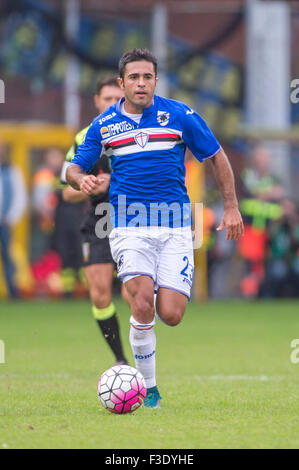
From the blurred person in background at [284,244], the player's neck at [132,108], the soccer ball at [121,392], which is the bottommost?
the blurred person in background at [284,244]

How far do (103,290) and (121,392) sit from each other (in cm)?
208

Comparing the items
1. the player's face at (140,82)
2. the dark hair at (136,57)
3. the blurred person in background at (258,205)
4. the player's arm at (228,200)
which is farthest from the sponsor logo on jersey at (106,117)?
Result: the blurred person in background at (258,205)

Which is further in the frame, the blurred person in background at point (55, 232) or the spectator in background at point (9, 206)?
the blurred person in background at point (55, 232)

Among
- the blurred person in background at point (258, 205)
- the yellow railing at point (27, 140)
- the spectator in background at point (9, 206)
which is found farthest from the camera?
the yellow railing at point (27, 140)

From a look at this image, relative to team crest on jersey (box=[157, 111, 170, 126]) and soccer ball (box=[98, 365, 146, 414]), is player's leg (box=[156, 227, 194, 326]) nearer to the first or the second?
soccer ball (box=[98, 365, 146, 414])

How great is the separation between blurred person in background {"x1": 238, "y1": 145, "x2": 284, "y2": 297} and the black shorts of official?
27.4ft

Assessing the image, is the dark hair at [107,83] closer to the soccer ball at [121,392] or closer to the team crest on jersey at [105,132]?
the team crest on jersey at [105,132]

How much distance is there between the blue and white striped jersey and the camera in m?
6.83

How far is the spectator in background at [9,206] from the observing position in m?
16.3

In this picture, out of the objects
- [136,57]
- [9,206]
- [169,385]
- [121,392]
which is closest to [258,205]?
[9,206]

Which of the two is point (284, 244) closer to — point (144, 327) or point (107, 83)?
point (107, 83)

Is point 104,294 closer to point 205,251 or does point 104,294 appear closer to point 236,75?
point 205,251

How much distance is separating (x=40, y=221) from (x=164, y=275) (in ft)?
36.7
